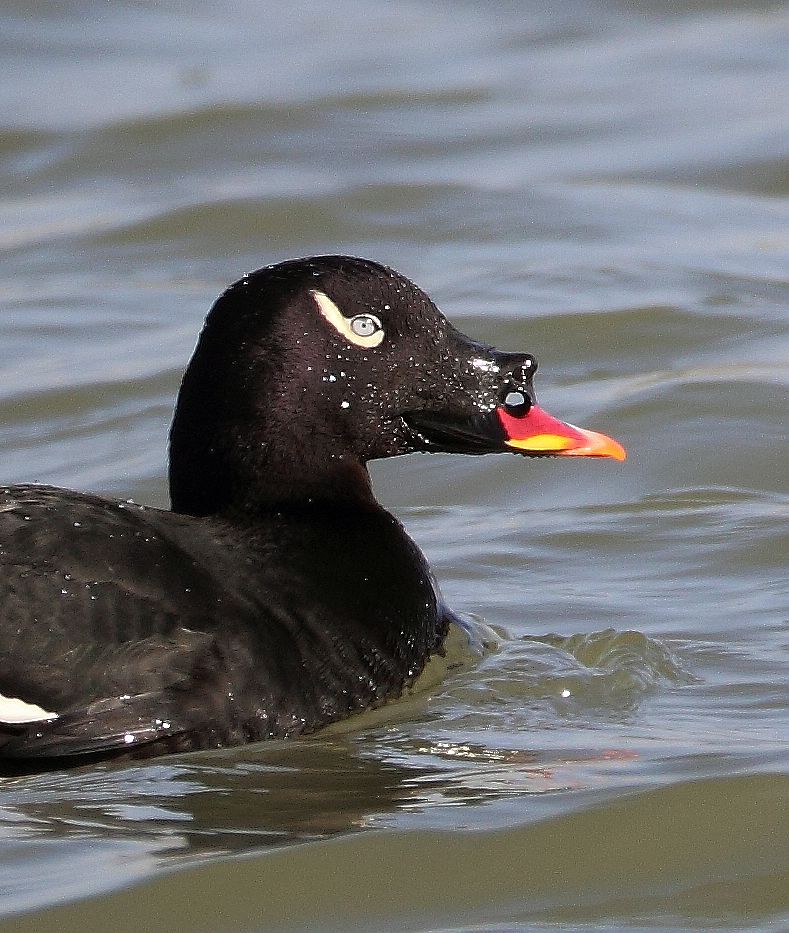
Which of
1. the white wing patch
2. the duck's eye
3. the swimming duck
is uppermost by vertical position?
the duck's eye

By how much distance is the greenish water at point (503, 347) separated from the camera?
4.85 metres

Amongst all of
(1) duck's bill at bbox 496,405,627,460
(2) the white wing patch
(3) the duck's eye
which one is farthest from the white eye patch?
(2) the white wing patch

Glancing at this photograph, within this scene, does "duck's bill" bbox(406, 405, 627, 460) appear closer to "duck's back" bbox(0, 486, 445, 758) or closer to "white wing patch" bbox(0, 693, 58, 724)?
"duck's back" bbox(0, 486, 445, 758)

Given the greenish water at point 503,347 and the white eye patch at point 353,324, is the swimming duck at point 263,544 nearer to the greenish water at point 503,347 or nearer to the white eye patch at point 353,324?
the white eye patch at point 353,324

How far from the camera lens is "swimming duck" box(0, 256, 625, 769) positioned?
5281mm

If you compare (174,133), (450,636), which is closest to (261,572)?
(450,636)

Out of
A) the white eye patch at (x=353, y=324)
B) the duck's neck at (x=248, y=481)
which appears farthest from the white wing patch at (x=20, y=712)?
the white eye patch at (x=353, y=324)

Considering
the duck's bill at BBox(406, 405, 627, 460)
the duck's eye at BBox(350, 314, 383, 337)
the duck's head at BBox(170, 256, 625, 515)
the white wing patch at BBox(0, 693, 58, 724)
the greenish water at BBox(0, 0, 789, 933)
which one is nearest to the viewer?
the greenish water at BBox(0, 0, 789, 933)

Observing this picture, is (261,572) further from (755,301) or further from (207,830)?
(755,301)

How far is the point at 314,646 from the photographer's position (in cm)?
559

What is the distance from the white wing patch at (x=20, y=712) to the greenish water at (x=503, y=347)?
166mm

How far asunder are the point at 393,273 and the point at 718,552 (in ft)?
6.15

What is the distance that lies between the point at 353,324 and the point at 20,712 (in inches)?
59.4

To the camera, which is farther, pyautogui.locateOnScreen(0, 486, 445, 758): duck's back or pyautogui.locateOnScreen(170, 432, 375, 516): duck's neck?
pyautogui.locateOnScreen(170, 432, 375, 516): duck's neck
